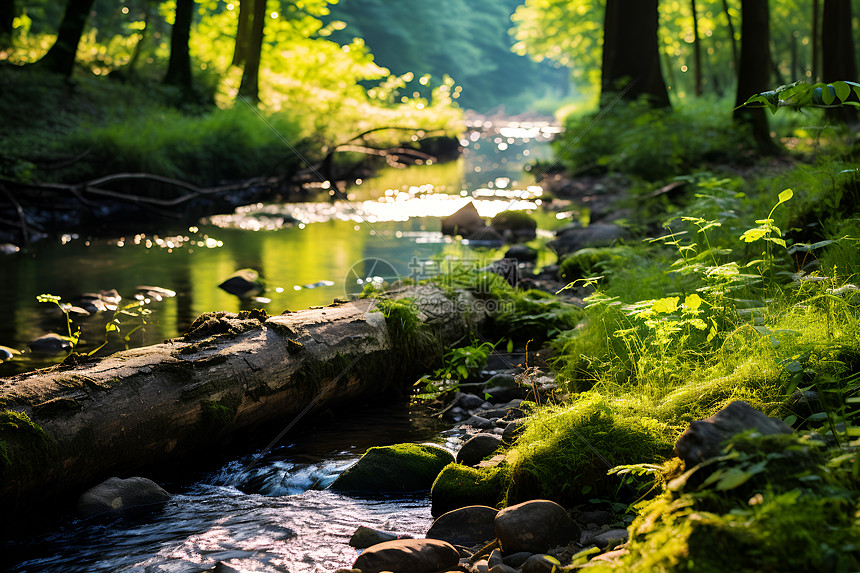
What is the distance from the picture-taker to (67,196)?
1271 centimetres

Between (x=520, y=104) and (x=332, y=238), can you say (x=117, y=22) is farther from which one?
(x=520, y=104)

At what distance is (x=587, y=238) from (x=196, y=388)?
269 inches

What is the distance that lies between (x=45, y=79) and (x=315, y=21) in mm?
15259

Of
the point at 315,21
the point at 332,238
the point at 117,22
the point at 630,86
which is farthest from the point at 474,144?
the point at 332,238

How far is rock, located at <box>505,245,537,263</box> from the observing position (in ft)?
32.4

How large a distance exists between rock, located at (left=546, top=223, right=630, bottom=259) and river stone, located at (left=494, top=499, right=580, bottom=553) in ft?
21.7

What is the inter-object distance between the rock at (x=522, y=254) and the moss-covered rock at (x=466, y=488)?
6366mm

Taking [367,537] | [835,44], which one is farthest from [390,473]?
[835,44]

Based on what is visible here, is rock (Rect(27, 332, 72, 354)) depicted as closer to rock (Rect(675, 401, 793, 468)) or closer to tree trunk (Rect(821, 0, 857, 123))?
rock (Rect(675, 401, 793, 468))

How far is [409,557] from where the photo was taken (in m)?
2.90

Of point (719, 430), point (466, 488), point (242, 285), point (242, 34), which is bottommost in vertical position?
point (466, 488)

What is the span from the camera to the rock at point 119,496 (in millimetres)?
3621

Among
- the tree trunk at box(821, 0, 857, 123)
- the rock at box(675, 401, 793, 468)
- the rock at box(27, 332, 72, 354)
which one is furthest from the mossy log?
the tree trunk at box(821, 0, 857, 123)

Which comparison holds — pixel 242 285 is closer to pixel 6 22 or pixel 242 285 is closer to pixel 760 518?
pixel 760 518
